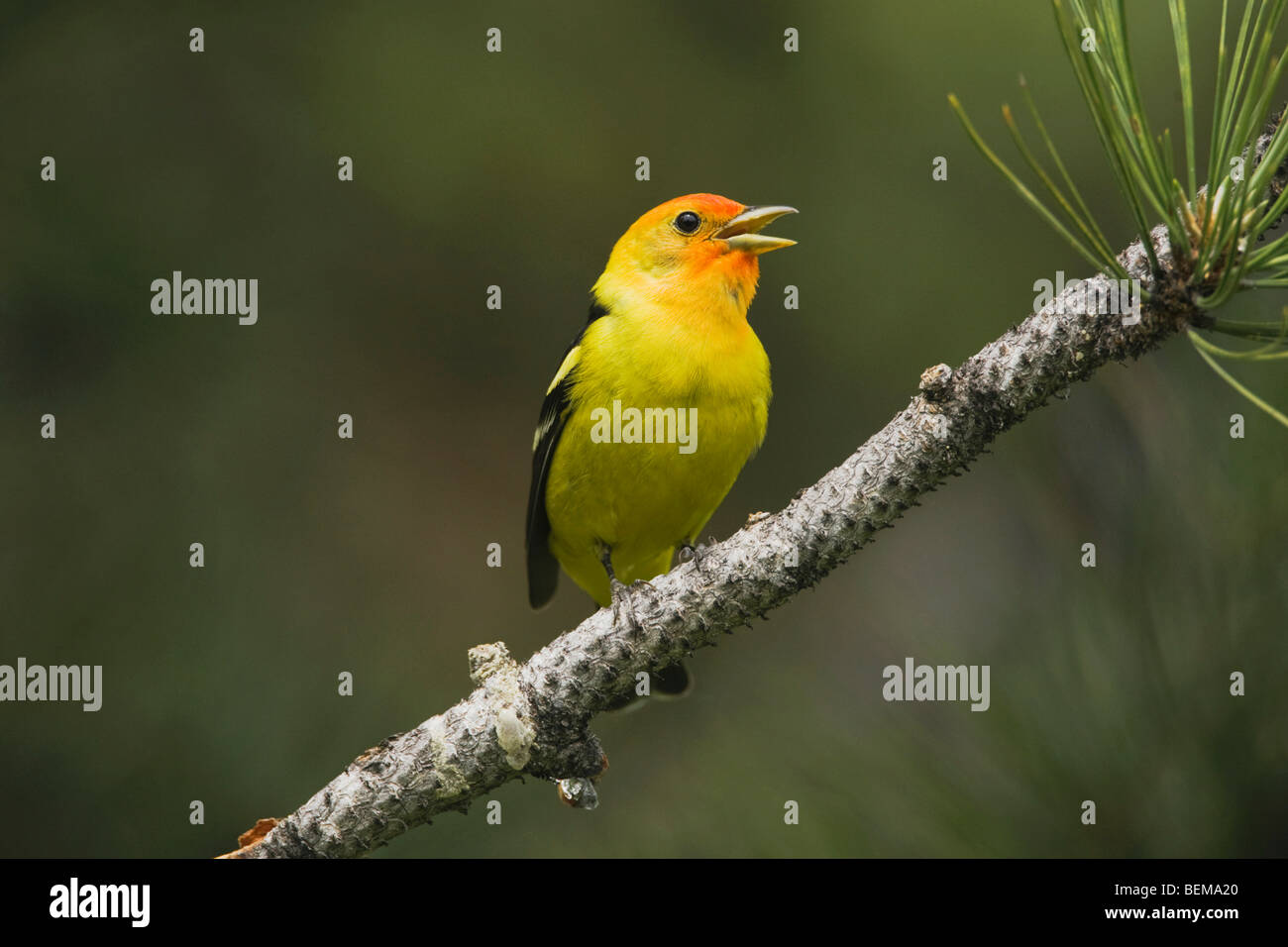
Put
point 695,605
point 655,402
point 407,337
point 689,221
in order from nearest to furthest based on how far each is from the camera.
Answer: point 695,605, point 655,402, point 689,221, point 407,337

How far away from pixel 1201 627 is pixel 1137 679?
6.3 inches

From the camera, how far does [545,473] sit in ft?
13.6

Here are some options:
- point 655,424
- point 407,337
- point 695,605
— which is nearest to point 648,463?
point 655,424

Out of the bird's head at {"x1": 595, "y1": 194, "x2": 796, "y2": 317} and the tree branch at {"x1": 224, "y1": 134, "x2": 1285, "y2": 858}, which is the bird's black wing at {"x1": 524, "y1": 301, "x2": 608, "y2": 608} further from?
the tree branch at {"x1": 224, "y1": 134, "x2": 1285, "y2": 858}

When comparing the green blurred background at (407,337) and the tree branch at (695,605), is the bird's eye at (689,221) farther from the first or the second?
the tree branch at (695,605)

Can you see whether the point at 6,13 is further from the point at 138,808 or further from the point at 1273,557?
the point at 1273,557

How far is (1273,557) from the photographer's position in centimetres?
215

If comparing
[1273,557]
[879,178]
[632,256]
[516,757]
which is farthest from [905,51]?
[516,757]

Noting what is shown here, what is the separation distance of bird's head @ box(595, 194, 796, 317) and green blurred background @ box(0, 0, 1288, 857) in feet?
1.65

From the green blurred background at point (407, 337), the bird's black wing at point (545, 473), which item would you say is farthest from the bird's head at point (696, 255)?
the green blurred background at point (407, 337)

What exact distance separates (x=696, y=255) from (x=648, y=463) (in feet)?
2.94

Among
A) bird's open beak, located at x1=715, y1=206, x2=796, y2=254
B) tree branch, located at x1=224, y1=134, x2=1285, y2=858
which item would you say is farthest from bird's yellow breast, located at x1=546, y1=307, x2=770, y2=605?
tree branch, located at x1=224, y1=134, x2=1285, y2=858

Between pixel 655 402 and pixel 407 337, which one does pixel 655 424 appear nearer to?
pixel 655 402

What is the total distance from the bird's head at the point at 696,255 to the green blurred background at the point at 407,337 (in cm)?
50
